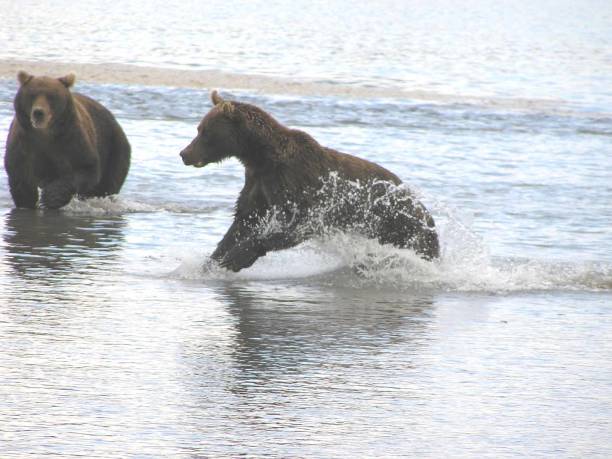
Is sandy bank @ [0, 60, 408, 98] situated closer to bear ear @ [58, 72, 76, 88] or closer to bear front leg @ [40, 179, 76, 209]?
bear ear @ [58, 72, 76, 88]

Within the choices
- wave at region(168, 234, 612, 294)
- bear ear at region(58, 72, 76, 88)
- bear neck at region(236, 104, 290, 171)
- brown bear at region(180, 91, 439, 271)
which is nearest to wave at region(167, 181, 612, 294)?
wave at region(168, 234, 612, 294)

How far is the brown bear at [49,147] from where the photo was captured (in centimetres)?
1215

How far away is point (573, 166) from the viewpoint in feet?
55.7

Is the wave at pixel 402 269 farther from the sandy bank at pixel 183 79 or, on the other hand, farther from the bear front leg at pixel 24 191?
the sandy bank at pixel 183 79

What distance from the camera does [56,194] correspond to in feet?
39.9

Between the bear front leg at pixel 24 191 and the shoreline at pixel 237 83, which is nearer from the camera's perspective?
the bear front leg at pixel 24 191

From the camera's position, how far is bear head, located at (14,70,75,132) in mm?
12000

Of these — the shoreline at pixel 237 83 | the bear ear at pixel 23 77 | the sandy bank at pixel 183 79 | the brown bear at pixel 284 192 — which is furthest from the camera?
the sandy bank at pixel 183 79

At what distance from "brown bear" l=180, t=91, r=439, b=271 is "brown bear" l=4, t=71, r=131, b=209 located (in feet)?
7.98

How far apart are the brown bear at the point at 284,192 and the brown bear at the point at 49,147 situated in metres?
2.43

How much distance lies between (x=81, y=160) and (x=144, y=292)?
375cm

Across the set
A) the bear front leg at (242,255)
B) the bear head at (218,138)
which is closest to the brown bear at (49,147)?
the bear head at (218,138)

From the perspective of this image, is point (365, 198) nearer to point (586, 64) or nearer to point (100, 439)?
point (100, 439)

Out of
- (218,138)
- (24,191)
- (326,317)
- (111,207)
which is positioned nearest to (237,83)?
(111,207)
